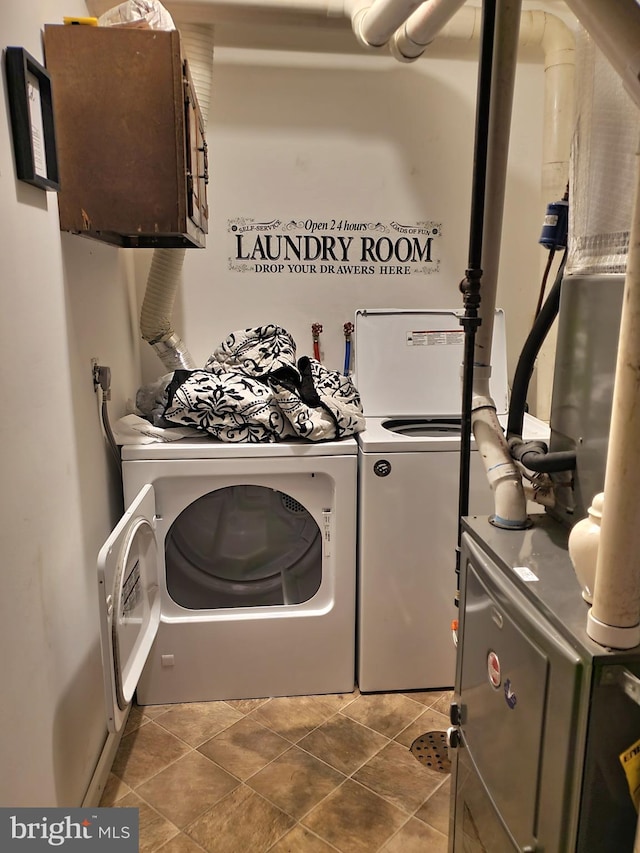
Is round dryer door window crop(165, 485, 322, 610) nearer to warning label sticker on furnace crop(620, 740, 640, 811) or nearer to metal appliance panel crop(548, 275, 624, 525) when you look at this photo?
metal appliance panel crop(548, 275, 624, 525)

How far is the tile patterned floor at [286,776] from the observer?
1536 millimetres

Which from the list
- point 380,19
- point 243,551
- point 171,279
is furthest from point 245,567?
point 380,19

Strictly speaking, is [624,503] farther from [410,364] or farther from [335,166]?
[335,166]

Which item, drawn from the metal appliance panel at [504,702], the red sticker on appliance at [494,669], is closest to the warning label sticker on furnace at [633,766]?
the metal appliance panel at [504,702]

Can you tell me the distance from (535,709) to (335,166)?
2.18m

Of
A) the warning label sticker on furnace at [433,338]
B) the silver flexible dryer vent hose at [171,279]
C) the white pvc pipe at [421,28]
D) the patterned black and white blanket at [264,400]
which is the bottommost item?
the patterned black and white blanket at [264,400]

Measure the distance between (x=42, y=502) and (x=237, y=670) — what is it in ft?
3.48

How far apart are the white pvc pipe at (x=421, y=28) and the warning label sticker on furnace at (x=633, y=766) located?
1.91 m

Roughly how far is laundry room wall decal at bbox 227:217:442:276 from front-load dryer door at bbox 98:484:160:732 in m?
1.15

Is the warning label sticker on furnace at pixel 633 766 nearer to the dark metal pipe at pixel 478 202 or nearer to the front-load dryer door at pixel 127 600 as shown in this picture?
the dark metal pipe at pixel 478 202

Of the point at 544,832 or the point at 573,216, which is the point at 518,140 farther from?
the point at 544,832

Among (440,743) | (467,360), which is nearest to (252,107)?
(467,360)

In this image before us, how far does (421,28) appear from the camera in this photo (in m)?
1.94

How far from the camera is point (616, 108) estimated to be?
90cm
